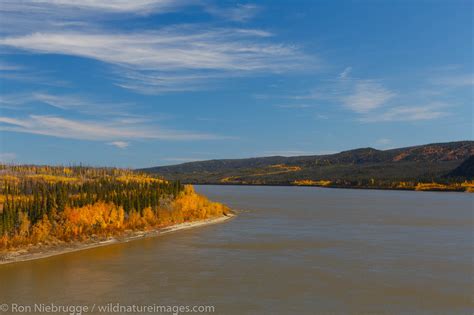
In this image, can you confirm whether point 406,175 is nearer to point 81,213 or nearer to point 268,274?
point 81,213

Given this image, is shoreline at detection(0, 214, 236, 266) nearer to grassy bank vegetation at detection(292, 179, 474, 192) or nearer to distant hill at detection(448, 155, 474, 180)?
grassy bank vegetation at detection(292, 179, 474, 192)

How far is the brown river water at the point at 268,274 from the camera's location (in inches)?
603

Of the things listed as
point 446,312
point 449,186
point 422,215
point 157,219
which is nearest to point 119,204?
point 157,219

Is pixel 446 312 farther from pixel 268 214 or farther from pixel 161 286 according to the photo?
pixel 268 214

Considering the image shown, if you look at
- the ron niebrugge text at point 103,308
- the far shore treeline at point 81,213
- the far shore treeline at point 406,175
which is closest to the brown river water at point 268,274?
the ron niebrugge text at point 103,308

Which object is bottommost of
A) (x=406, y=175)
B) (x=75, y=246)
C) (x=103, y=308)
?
(x=103, y=308)

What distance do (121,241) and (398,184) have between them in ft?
331

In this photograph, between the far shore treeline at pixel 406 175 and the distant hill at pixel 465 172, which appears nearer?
the far shore treeline at pixel 406 175

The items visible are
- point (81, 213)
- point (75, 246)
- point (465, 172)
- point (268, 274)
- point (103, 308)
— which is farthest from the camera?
point (465, 172)

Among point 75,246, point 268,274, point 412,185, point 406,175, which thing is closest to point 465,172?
point 406,175

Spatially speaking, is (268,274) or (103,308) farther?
(268,274)

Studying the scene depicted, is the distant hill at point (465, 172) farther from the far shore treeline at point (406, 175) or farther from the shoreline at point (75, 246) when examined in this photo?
the shoreline at point (75, 246)

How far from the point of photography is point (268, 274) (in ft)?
63.1

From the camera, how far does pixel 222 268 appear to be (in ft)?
66.6
